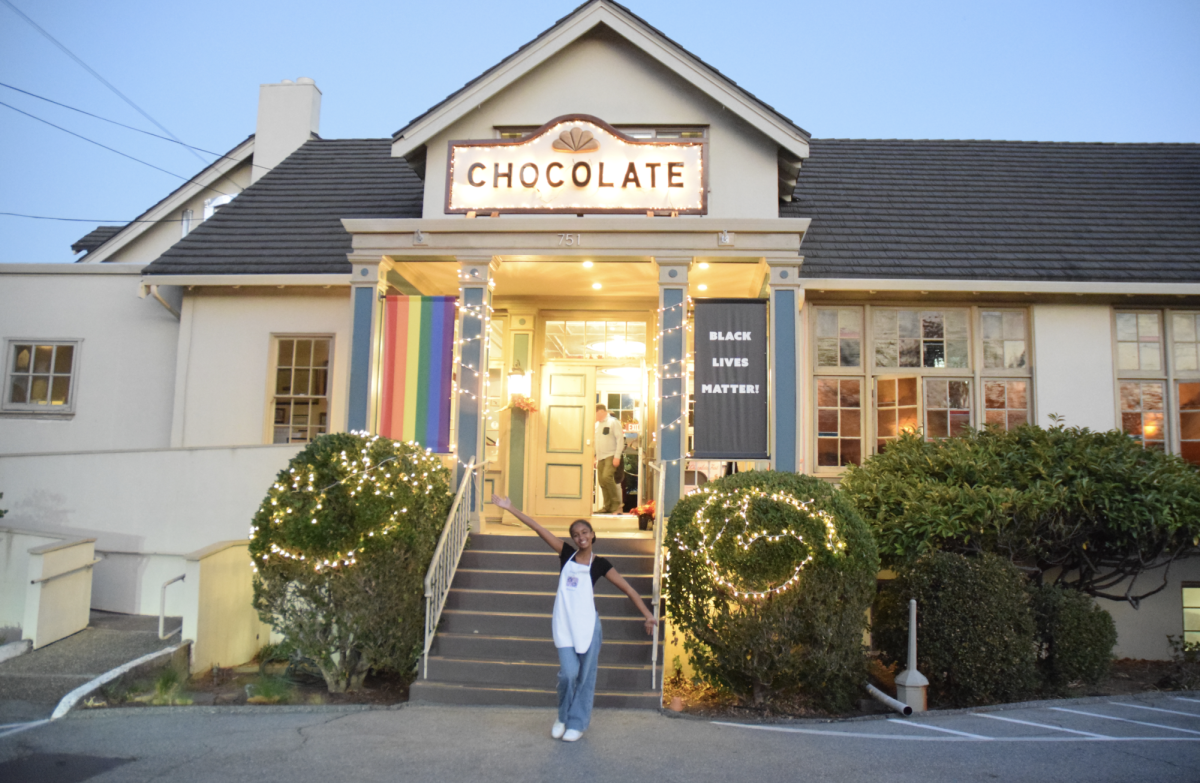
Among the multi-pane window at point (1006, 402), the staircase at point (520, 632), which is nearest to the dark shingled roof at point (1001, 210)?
the multi-pane window at point (1006, 402)

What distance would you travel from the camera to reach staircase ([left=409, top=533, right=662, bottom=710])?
689 cm

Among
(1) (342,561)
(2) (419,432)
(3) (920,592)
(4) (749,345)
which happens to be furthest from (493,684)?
(4) (749,345)

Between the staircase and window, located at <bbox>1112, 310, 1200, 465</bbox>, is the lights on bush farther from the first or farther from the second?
window, located at <bbox>1112, 310, 1200, 465</bbox>

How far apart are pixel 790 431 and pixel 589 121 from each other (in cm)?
413

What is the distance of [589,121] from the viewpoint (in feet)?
31.8

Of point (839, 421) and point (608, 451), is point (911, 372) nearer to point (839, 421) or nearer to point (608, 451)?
point (839, 421)

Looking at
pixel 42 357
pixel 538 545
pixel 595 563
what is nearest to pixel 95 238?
pixel 42 357

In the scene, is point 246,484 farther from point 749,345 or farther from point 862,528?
point 862,528

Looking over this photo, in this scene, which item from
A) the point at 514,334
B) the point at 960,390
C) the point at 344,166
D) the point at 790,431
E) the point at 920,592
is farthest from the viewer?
the point at 344,166

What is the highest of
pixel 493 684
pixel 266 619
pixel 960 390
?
pixel 960 390

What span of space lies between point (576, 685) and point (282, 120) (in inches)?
524

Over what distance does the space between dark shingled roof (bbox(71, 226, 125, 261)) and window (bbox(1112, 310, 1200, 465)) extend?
20864 millimetres

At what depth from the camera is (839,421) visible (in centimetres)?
1104

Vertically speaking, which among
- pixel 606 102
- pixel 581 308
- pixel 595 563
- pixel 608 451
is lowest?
pixel 595 563
